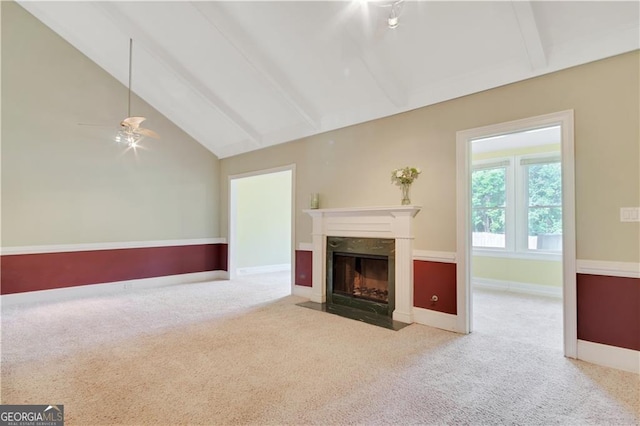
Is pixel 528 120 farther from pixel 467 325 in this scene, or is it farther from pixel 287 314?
pixel 287 314

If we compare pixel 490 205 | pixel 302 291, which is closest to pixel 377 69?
pixel 302 291

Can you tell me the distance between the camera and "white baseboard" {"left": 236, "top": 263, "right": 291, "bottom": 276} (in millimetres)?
7452

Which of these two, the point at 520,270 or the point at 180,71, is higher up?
the point at 180,71

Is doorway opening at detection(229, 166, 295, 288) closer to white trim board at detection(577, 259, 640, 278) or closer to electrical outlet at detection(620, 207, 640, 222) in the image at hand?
white trim board at detection(577, 259, 640, 278)

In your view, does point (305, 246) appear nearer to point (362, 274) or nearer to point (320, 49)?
point (362, 274)

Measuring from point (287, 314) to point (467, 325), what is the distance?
2161 mm

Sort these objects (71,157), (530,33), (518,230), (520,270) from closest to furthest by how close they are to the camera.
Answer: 1. (530,33)
2. (71,157)
3. (520,270)
4. (518,230)

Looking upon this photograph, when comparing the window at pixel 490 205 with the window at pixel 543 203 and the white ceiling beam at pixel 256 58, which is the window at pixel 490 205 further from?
the white ceiling beam at pixel 256 58

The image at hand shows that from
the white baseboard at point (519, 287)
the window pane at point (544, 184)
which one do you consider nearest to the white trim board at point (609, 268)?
the white baseboard at point (519, 287)

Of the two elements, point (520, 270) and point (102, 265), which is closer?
point (102, 265)

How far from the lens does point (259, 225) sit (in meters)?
7.89

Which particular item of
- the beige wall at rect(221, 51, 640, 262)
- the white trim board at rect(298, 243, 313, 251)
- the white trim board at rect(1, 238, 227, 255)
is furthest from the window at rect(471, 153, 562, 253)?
the white trim board at rect(1, 238, 227, 255)

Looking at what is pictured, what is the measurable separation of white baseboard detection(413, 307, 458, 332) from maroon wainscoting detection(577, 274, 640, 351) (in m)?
1.14

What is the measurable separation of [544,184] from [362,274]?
3.79m
